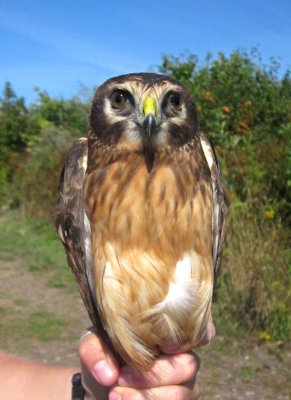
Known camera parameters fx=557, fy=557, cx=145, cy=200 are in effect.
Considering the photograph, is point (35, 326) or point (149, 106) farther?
point (35, 326)

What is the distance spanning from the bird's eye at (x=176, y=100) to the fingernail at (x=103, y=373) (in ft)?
5.02

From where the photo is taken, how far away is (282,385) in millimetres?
6348

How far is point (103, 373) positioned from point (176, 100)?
5.25 feet

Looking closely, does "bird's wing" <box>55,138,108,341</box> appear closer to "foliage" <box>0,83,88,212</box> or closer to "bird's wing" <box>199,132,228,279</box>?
"bird's wing" <box>199,132,228,279</box>

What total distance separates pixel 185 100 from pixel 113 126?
18.1 inches

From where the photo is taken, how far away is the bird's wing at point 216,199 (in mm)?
3461

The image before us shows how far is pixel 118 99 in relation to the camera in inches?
126

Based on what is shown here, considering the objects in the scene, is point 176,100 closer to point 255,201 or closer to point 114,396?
point 114,396

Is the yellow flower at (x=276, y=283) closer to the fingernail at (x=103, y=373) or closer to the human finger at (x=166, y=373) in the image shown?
the human finger at (x=166, y=373)

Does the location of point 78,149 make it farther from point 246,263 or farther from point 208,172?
point 246,263

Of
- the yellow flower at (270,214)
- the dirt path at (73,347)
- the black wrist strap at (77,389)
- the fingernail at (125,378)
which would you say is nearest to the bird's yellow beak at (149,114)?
the fingernail at (125,378)

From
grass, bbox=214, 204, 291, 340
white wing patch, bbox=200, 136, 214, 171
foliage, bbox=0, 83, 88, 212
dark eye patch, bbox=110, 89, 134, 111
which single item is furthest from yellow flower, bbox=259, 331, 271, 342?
foliage, bbox=0, 83, 88, 212

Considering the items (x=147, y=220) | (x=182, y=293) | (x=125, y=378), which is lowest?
(x=125, y=378)

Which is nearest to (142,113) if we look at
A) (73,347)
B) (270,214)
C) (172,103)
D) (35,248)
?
(172,103)
